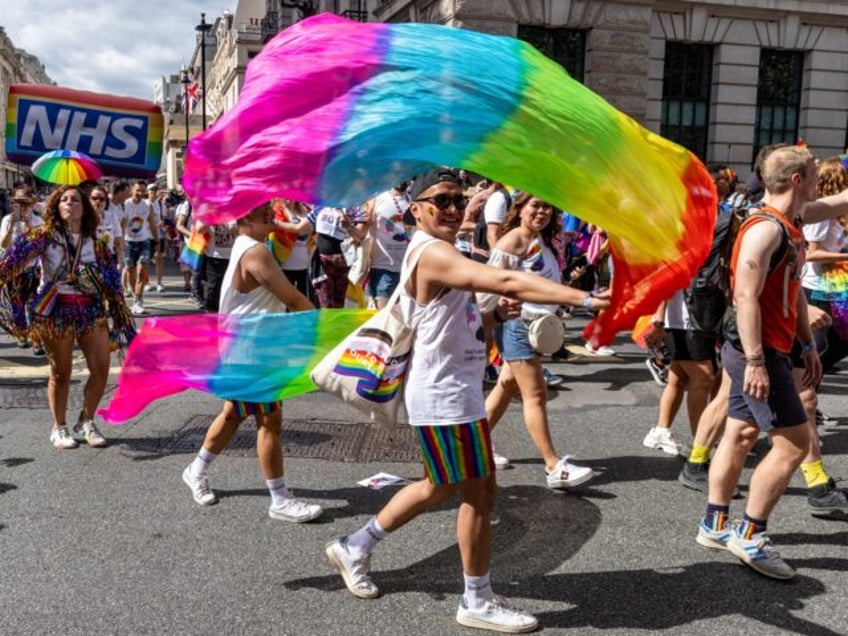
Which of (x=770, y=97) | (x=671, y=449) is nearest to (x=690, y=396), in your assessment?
(x=671, y=449)

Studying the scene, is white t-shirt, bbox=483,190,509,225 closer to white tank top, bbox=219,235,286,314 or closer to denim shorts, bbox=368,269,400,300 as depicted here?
denim shorts, bbox=368,269,400,300

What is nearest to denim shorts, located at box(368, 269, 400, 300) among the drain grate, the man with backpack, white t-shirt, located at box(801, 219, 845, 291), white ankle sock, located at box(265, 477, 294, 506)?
the drain grate

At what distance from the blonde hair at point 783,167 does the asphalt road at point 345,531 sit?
1747 millimetres

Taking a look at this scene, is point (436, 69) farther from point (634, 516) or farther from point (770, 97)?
point (770, 97)

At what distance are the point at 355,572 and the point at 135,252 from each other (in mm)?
10285

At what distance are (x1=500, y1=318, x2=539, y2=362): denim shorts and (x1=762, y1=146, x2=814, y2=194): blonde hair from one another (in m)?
1.55

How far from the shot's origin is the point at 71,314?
5.32 meters

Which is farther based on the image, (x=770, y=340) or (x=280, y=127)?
(x=770, y=340)

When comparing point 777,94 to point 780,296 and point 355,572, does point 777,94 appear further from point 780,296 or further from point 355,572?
point 355,572

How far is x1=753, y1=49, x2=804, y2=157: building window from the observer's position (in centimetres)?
2048

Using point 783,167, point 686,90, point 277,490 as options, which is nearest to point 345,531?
point 277,490

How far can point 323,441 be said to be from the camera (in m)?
5.56

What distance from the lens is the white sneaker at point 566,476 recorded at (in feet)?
14.9


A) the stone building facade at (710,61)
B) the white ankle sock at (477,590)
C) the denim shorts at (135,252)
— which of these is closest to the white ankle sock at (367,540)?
the white ankle sock at (477,590)
